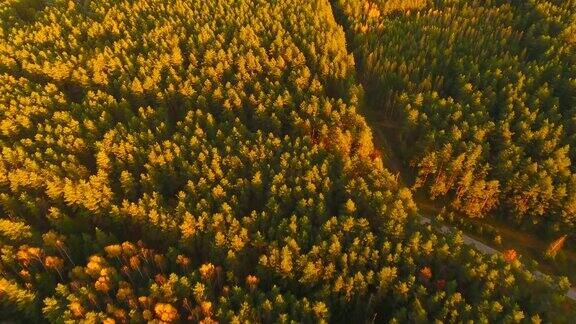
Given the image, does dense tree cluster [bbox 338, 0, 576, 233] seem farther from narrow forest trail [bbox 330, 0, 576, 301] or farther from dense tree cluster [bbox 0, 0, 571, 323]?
dense tree cluster [bbox 0, 0, 571, 323]

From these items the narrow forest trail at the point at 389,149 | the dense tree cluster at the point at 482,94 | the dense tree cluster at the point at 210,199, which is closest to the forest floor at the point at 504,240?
the narrow forest trail at the point at 389,149

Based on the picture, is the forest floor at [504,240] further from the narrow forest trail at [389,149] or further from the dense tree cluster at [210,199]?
the dense tree cluster at [210,199]

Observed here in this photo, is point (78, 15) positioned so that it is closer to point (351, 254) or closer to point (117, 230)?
point (117, 230)

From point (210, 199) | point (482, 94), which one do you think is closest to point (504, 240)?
point (482, 94)

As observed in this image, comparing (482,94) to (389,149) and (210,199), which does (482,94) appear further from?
(210,199)

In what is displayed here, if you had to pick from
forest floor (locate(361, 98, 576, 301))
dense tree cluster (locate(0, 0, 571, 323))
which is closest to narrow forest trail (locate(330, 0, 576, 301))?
forest floor (locate(361, 98, 576, 301))

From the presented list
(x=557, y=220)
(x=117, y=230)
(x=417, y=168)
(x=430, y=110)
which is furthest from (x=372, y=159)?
(x=117, y=230)
